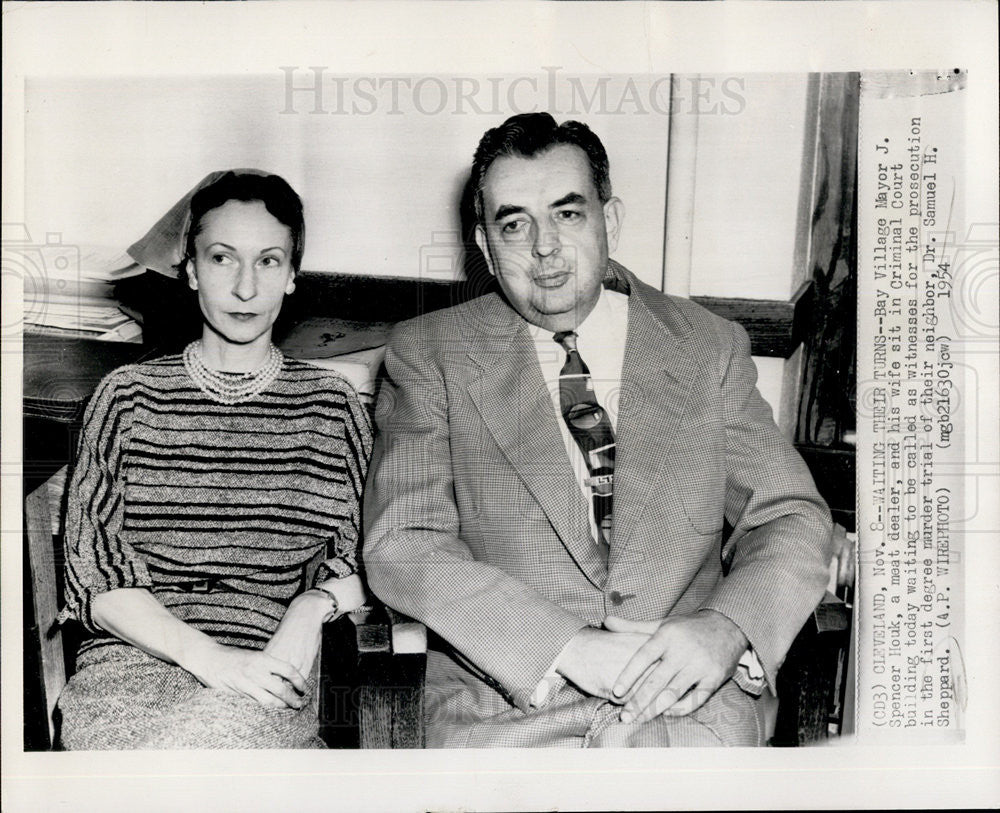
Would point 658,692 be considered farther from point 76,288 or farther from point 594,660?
point 76,288

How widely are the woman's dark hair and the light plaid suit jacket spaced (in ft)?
0.70

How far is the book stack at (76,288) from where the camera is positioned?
1.41 m

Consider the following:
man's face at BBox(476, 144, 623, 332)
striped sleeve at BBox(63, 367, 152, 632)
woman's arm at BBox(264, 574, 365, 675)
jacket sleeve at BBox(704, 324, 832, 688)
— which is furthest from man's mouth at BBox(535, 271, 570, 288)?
striped sleeve at BBox(63, 367, 152, 632)

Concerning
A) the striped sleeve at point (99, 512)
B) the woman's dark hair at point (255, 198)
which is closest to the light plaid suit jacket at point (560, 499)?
the woman's dark hair at point (255, 198)

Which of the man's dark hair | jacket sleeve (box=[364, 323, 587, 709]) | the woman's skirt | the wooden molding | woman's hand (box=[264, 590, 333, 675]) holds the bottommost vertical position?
the woman's skirt

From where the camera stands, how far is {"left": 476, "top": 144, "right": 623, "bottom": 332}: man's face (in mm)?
1349

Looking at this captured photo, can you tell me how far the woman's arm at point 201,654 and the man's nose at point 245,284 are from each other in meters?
0.45

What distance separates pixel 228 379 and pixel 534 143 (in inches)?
22.1

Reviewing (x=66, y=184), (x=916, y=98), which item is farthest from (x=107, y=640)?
(x=916, y=98)

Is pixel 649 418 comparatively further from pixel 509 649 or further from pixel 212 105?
pixel 212 105

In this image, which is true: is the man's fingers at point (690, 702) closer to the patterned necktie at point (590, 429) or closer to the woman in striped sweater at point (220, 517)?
the patterned necktie at point (590, 429)

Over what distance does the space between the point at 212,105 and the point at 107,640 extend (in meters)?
0.79

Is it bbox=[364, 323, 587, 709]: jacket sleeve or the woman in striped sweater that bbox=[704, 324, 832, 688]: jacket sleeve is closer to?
bbox=[364, 323, 587, 709]: jacket sleeve

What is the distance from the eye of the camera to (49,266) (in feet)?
4.63
